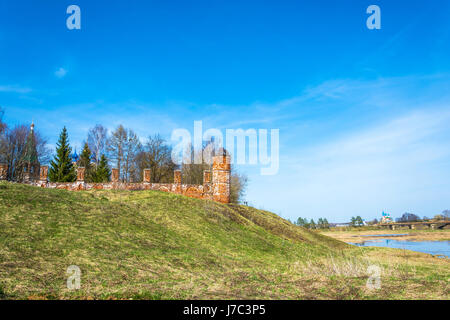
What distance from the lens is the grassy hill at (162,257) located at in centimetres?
733

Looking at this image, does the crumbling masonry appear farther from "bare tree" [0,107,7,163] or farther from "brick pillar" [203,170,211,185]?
"bare tree" [0,107,7,163]

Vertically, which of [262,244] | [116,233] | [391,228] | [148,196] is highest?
Result: [148,196]

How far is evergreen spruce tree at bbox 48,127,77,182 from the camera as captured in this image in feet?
133

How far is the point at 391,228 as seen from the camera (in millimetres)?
77250

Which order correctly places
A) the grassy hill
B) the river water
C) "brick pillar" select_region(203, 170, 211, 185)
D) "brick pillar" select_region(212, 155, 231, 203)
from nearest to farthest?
the grassy hill, "brick pillar" select_region(212, 155, 231, 203), "brick pillar" select_region(203, 170, 211, 185), the river water

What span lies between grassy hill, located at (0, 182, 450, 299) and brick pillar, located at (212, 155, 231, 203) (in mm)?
3474

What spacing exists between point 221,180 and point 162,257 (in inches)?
507

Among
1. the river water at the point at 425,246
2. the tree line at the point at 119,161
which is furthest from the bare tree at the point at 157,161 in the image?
the river water at the point at 425,246

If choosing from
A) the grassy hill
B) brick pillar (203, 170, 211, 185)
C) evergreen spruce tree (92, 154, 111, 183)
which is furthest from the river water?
evergreen spruce tree (92, 154, 111, 183)

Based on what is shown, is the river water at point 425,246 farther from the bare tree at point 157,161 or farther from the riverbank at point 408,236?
the bare tree at point 157,161

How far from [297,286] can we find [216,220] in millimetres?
10695

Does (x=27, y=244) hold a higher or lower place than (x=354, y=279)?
higher
